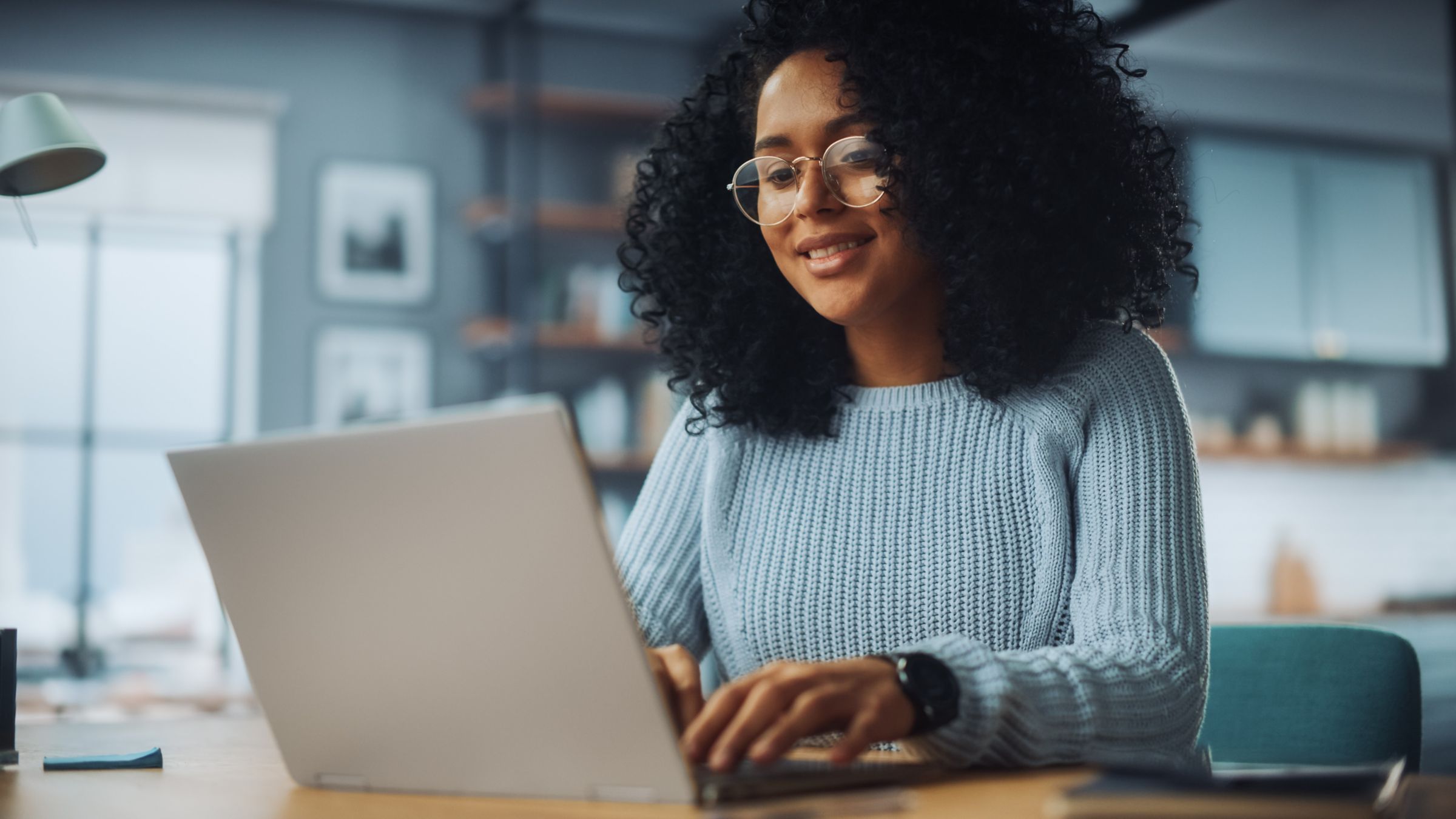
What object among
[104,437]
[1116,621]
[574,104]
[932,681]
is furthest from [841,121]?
[104,437]

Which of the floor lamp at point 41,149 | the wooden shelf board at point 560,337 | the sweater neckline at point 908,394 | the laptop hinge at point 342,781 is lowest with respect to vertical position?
the laptop hinge at point 342,781

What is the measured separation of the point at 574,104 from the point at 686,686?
403 centimetres

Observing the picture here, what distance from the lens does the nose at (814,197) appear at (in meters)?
1.32

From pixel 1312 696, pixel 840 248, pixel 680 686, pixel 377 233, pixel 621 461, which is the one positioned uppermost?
pixel 377 233

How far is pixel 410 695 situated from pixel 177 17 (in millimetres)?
4455

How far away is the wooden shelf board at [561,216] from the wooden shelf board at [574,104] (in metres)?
0.32

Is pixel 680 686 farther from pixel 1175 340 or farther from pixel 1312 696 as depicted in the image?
pixel 1175 340

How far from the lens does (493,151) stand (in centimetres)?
499

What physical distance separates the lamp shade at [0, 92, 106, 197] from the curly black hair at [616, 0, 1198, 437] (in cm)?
68

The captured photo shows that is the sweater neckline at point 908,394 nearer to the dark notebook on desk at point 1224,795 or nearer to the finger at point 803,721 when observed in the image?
the finger at point 803,721

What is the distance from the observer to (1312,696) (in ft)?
4.53

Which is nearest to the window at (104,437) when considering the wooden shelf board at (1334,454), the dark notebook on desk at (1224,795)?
the wooden shelf board at (1334,454)

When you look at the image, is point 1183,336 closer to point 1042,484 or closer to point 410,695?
point 1042,484

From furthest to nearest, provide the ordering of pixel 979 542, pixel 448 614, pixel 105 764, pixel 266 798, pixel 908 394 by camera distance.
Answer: pixel 908 394, pixel 979 542, pixel 105 764, pixel 266 798, pixel 448 614
